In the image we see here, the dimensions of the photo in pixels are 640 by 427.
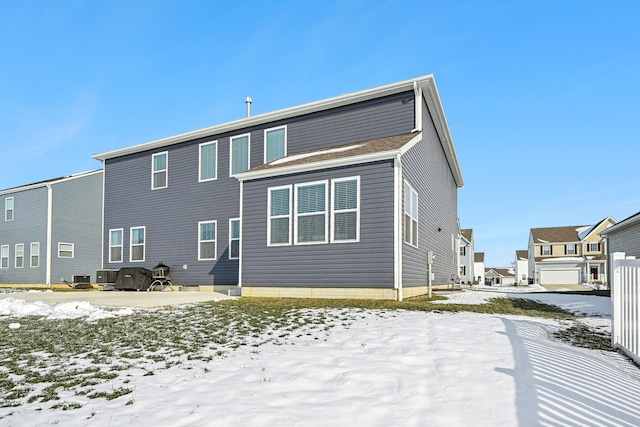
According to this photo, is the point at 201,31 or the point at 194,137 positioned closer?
the point at 201,31

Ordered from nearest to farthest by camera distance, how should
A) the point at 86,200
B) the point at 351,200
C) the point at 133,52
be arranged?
the point at 351,200, the point at 133,52, the point at 86,200

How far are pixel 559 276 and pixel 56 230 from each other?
46.1 meters

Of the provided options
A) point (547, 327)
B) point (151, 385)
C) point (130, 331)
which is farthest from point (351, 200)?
point (151, 385)

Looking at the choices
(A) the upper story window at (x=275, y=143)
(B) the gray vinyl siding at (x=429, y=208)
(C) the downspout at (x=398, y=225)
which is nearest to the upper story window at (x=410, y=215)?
(B) the gray vinyl siding at (x=429, y=208)

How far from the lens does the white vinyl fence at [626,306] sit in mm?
4879

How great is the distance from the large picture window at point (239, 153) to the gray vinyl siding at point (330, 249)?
3960 mm

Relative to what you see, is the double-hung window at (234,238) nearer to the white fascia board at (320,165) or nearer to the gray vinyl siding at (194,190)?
the gray vinyl siding at (194,190)

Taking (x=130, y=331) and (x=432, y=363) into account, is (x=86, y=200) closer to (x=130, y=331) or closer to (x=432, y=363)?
(x=130, y=331)

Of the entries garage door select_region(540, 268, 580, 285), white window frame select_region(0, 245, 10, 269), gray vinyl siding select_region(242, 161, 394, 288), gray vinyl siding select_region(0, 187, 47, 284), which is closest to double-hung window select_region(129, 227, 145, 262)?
gray vinyl siding select_region(0, 187, 47, 284)

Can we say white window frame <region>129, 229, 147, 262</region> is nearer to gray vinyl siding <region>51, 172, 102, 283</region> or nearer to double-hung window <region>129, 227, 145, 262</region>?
double-hung window <region>129, 227, 145, 262</region>

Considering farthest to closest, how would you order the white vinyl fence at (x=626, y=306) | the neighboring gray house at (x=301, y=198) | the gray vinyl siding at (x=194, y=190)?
the gray vinyl siding at (x=194, y=190), the neighboring gray house at (x=301, y=198), the white vinyl fence at (x=626, y=306)

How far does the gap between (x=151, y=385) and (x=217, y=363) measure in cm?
82

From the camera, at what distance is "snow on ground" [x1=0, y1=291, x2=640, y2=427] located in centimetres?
302

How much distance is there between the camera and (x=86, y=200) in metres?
22.5
